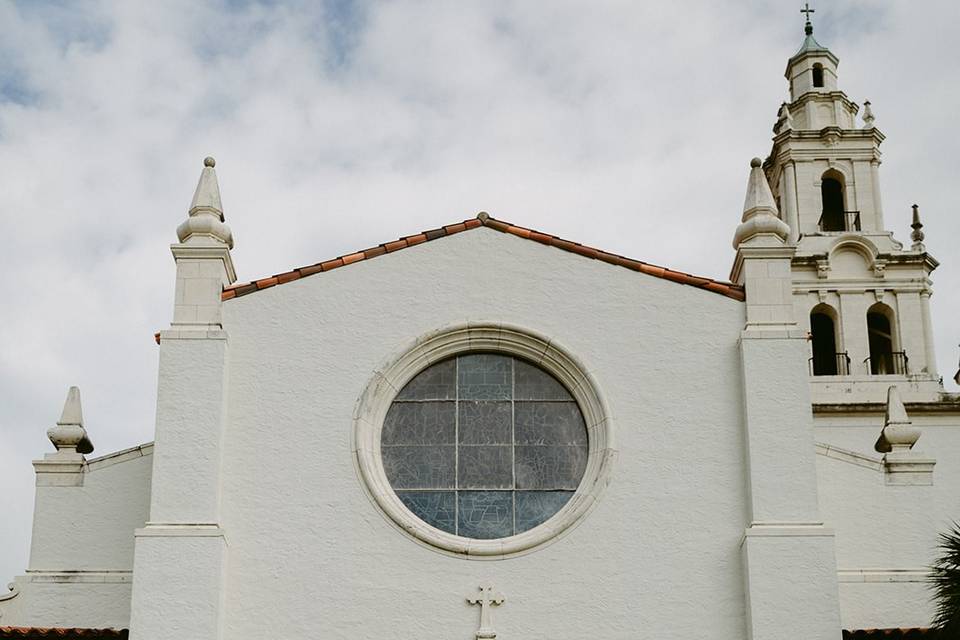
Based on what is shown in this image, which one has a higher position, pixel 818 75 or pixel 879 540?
pixel 818 75

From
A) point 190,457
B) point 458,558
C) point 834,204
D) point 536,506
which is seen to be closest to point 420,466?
point 458,558

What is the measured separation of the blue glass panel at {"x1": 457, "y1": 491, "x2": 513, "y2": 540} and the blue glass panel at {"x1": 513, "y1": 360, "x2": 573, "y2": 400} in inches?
45.9

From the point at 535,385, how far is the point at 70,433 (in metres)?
5.45

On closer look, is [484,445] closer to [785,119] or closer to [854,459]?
[854,459]

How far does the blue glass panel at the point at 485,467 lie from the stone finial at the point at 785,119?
55.6 ft

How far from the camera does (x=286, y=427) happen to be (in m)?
17.4

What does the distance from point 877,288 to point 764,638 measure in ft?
52.6

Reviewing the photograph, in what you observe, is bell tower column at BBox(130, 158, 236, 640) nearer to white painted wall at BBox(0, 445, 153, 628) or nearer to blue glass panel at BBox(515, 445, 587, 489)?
white painted wall at BBox(0, 445, 153, 628)

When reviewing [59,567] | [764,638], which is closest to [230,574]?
[59,567]

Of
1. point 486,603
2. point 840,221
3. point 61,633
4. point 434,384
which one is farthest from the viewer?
point 840,221

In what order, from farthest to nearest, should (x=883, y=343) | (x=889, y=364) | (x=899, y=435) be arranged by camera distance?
(x=883, y=343) → (x=889, y=364) → (x=899, y=435)

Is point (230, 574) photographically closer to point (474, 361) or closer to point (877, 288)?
point (474, 361)

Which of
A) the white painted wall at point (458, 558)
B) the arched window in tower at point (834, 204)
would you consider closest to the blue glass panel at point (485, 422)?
the white painted wall at point (458, 558)

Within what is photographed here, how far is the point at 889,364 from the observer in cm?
3136
